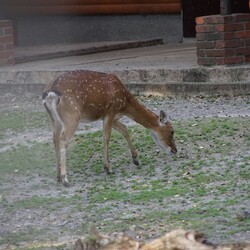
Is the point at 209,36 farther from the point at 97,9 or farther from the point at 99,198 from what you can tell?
the point at 97,9

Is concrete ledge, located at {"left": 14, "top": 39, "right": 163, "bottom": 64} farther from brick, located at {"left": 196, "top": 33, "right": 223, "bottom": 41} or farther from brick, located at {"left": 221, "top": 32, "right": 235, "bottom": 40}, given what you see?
brick, located at {"left": 221, "top": 32, "right": 235, "bottom": 40}

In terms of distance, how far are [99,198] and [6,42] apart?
6205 mm

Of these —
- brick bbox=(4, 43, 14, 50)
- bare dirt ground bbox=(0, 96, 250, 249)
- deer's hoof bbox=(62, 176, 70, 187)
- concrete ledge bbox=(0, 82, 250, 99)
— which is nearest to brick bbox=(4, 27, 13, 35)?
brick bbox=(4, 43, 14, 50)

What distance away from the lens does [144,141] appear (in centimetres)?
975

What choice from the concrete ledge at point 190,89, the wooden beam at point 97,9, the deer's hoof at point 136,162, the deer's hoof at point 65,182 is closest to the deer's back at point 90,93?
the deer's hoof at point 136,162

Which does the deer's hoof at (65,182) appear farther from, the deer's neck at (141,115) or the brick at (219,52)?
the brick at (219,52)

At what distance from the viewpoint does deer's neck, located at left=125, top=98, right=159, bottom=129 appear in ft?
30.3

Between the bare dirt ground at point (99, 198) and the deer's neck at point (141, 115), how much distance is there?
292 millimetres

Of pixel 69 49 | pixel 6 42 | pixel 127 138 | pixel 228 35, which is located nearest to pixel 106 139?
pixel 127 138

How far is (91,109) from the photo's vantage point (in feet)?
29.1

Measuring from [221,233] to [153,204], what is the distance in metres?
1.04

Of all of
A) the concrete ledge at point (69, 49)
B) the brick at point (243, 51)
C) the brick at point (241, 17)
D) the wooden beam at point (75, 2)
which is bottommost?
the concrete ledge at point (69, 49)

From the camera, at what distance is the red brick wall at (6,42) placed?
44.4 ft

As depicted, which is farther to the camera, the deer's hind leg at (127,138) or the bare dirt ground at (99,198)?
the deer's hind leg at (127,138)
